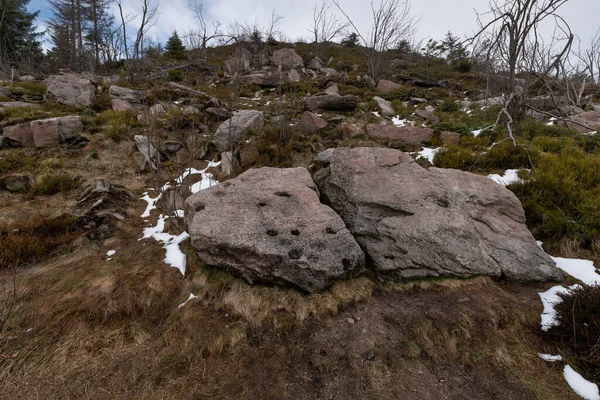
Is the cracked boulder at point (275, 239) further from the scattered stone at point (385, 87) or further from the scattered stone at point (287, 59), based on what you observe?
the scattered stone at point (287, 59)

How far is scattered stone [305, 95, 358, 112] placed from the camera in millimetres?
9906

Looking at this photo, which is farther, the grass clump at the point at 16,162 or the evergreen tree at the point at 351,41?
the evergreen tree at the point at 351,41

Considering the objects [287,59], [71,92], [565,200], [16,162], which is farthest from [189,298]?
[287,59]

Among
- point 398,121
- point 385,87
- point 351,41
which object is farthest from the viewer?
point 351,41

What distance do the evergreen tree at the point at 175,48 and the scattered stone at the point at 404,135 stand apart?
68.2 ft

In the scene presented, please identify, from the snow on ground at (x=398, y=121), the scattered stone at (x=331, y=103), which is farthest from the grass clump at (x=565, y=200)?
the scattered stone at (x=331, y=103)

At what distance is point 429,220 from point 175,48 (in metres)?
26.0

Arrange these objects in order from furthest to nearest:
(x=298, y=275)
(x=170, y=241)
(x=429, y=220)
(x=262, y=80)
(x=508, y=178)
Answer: (x=262, y=80) → (x=508, y=178) → (x=170, y=241) → (x=429, y=220) → (x=298, y=275)

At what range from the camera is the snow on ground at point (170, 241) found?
399cm

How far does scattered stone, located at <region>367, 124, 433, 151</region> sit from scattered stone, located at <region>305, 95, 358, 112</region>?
241 cm

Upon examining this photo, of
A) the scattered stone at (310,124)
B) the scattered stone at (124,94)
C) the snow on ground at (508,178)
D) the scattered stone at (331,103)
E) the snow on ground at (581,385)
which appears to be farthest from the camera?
the scattered stone at (124,94)

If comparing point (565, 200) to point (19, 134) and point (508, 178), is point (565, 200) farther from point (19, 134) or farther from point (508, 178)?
point (19, 134)

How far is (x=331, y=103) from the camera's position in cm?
995

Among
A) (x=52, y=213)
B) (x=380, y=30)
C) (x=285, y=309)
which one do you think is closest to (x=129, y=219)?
(x=52, y=213)
